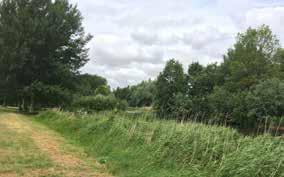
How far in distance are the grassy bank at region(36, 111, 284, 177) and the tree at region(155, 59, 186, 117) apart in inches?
1392

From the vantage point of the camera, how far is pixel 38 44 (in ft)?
109

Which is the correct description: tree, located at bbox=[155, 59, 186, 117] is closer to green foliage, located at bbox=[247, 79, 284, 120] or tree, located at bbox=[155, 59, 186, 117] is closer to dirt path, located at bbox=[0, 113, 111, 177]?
green foliage, located at bbox=[247, 79, 284, 120]

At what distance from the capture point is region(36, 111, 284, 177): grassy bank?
633 cm

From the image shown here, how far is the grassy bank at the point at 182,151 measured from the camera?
6.33 metres

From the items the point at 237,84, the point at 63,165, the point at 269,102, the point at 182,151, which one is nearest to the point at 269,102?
the point at 269,102

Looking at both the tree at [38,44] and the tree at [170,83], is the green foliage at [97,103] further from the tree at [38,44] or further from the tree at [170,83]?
the tree at [170,83]

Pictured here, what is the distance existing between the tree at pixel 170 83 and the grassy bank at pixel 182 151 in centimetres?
3535

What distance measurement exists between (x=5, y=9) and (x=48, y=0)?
4270 mm

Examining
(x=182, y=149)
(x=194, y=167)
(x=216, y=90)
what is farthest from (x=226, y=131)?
(x=216, y=90)

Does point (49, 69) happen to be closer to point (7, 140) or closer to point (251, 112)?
point (251, 112)

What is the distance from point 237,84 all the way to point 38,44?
2347 cm

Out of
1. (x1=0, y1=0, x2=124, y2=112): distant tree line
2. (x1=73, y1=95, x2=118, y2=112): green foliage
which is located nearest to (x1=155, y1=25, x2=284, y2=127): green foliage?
(x1=73, y1=95, x2=118, y2=112): green foliage

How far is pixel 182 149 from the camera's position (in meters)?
8.41

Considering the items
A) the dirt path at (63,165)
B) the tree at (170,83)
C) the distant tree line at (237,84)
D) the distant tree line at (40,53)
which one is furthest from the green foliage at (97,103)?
the dirt path at (63,165)
